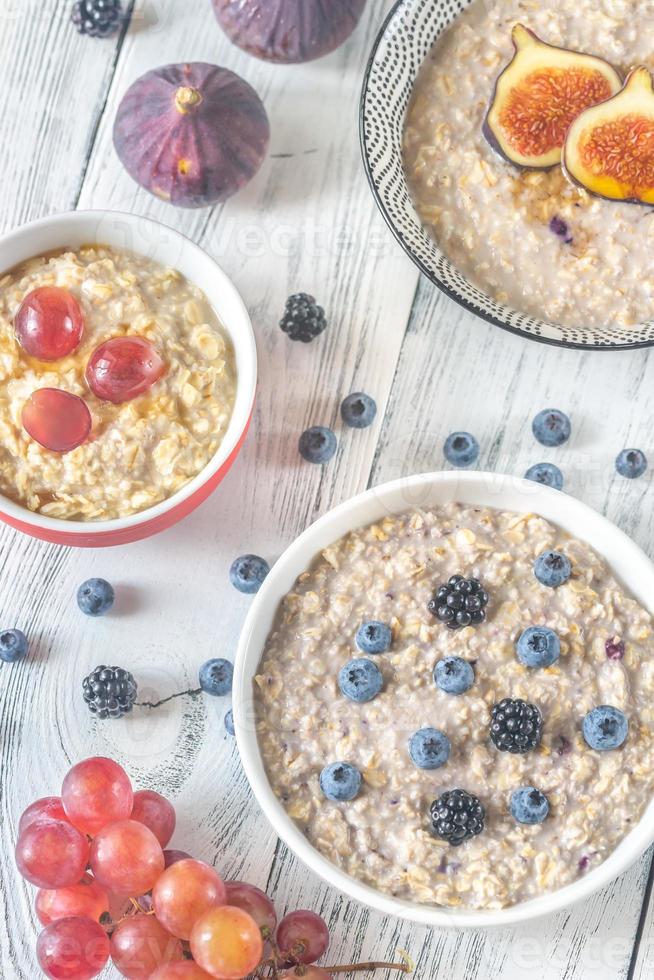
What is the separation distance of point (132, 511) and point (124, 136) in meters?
0.93

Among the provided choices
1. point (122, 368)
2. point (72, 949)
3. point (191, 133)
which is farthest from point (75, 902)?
point (191, 133)

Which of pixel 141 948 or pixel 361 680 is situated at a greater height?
pixel 361 680

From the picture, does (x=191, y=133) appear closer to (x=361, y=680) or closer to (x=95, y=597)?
(x=95, y=597)

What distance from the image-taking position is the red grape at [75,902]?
2594 mm

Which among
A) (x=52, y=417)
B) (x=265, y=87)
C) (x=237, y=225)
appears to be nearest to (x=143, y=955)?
(x=52, y=417)

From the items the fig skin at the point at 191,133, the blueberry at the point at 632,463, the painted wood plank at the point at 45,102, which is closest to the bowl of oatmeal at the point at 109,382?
the fig skin at the point at 191,133

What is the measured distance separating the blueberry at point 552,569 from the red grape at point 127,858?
1.02 metres

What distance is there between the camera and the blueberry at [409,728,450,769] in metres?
2.47

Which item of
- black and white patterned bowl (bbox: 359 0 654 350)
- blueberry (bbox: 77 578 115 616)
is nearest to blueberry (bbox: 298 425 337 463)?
black and white patterned bowl (bbox: 359 0 654 350)

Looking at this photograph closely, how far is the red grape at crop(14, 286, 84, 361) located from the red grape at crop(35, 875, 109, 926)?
117 centimetres

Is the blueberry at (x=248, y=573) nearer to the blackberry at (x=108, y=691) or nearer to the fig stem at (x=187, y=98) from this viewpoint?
the blackberry at (x=108, y=691)

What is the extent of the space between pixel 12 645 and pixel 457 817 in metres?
1.14

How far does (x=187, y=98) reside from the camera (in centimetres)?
271

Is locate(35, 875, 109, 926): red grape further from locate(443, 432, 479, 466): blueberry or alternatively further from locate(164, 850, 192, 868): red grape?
locate(443, 432, 479, 466): blueberry
